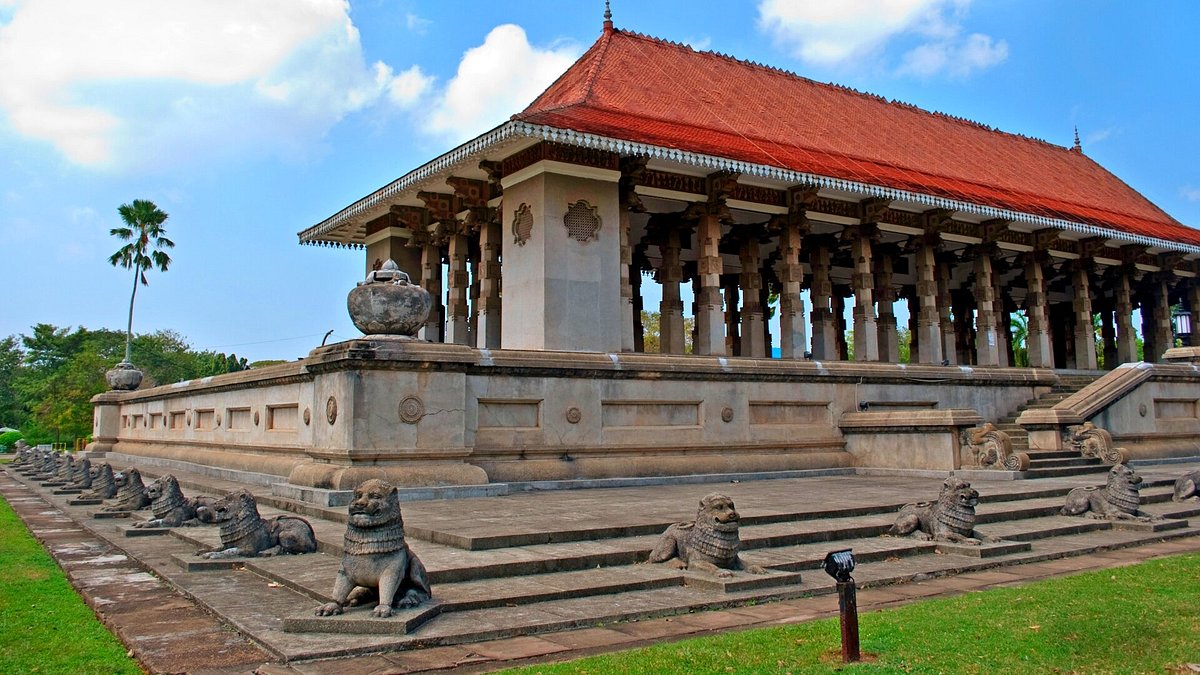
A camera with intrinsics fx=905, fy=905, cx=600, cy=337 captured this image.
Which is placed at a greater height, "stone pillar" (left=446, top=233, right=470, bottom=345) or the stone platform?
"stone pillar" (left=446, top=233, right=470, bottom=345)

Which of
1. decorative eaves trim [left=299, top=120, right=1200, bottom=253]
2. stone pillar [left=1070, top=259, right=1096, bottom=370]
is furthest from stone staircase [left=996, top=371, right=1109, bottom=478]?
stone pillar [left=1070, top=259, right=1096, bottom=370]

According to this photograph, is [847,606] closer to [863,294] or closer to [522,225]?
[522,225]

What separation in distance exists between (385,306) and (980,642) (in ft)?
25.2

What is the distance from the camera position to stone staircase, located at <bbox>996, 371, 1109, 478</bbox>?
13.7m

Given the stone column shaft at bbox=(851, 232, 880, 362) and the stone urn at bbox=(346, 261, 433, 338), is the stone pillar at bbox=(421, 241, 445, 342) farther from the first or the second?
the stone urn at bbox=(346, 261, 433, 338)

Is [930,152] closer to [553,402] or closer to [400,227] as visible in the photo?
[400,227]

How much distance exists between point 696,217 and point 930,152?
9.49m

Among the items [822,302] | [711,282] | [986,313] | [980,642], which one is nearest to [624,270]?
[711,282]

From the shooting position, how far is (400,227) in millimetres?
22625

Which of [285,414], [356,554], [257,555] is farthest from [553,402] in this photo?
[356,554]

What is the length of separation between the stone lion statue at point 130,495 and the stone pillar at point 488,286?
9433mm

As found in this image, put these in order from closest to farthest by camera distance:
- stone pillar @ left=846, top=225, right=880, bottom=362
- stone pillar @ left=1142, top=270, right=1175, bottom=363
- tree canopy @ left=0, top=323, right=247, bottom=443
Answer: stone pillar @ left=846, top=225, right=880, bottom=362
stone pillar @ left=1142, top=270, right=1175, bottom=363
tree canopy @ left=0, top=323, right=247, bottom=443

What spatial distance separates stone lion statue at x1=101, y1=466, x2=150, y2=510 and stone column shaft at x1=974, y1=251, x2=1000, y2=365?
70.1ft

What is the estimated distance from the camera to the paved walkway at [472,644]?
4.63m
